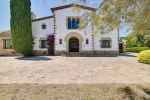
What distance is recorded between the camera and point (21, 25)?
104ft

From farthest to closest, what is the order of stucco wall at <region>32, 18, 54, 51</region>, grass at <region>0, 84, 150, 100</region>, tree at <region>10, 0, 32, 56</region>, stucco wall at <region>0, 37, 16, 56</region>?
stucco wall at <region>0, 37, 16, 56</region>, stucco wall at <region>32, 18, 54, 51</region>, tree at <region>10, 0, 32, 56</region>, grass at <region>0, 84, 150, 100</region>

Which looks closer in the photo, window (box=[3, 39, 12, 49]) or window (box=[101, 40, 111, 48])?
window (box=[101, 40, 111, 48])

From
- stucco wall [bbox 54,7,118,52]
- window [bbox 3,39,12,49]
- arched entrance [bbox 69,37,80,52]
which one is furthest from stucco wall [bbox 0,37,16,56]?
arched entrance [bbox 69,37,80,52]

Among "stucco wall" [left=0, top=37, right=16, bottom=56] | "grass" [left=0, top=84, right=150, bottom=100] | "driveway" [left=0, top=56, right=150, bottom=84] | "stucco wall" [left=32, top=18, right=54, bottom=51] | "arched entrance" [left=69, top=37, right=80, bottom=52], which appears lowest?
"grass" [left=0, top=84, right=150, bottom=100]

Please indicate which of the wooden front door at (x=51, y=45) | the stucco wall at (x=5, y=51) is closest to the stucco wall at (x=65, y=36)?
the wooden front door at (x=51, y=45)

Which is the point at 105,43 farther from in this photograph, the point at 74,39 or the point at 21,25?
the point at 21,25

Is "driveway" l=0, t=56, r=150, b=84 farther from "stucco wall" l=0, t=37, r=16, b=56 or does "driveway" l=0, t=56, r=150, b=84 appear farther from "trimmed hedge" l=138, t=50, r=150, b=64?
"stucco wall" l=0, t=37, r=16, b=56

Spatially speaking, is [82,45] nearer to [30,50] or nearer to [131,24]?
[30,50]

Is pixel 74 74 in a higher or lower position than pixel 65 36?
lower

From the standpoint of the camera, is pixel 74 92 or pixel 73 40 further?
pixel 73 40

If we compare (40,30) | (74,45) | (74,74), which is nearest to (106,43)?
(74,45)

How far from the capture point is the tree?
103ft

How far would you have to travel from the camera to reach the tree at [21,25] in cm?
3152

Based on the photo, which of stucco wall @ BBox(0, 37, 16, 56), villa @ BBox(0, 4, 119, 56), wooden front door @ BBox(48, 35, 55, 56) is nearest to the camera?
villa @ BBox(0, 4, 119, 56)
